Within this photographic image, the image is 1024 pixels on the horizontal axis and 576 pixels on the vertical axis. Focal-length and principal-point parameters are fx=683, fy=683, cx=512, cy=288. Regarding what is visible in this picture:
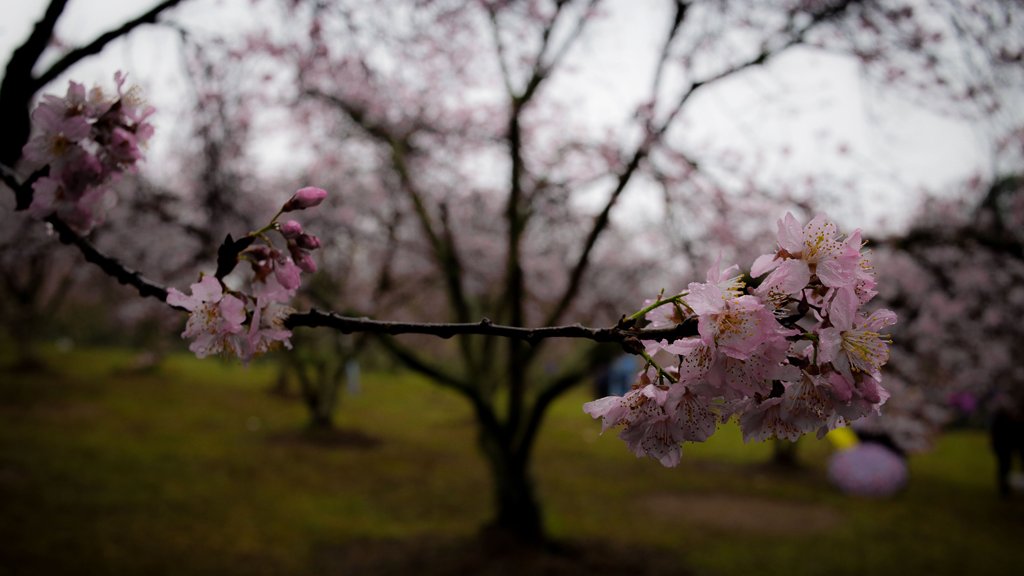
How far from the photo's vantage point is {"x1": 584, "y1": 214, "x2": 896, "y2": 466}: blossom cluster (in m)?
0.82

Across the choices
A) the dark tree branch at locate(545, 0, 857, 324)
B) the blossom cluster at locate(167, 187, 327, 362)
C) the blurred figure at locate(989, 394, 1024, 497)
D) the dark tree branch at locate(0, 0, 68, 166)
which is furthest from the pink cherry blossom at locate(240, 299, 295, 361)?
the blurred figure at locate(989, 394, 1024, 497)

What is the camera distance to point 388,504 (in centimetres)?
764

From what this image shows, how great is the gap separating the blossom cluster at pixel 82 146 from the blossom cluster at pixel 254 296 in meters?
0.42

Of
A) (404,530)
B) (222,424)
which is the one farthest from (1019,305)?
(222,424)

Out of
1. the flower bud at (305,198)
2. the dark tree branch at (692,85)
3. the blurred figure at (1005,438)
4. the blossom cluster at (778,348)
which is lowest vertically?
the blossom cluster at (778,348)

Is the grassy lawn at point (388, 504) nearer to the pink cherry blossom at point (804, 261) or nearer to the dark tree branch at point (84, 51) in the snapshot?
the dark tree branch at point (84, 51)

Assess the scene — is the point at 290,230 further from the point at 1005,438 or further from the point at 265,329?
the point at 1005,438

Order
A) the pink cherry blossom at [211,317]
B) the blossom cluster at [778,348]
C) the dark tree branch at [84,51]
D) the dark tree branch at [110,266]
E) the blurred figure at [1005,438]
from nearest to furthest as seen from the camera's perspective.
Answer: the blossom cluster at [778,348] → the pink cherry blossom at [211,317] → the dark tree branch at [110,266] → the dark tree branch at [84,51] → the blurred figure at [1005,438]

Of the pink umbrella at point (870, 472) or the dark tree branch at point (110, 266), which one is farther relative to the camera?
the pink umbrella at point (870, 472)

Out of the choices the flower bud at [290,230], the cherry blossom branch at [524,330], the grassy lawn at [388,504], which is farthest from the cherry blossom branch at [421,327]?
the grassy lawn at [388,504]

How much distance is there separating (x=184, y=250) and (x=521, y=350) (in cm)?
409

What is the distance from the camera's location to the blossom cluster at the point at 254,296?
38.8 inches

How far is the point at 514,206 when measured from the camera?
573 cm

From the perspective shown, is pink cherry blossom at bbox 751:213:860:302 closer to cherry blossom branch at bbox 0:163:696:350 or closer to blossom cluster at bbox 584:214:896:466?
blossom cluster at bbox 584:214:896:466
